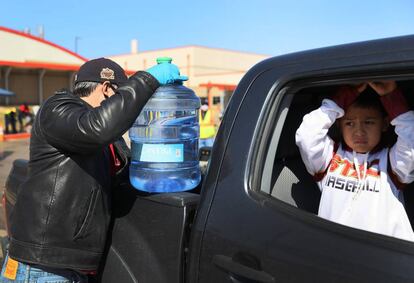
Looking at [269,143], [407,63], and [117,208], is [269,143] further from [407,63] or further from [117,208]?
[117,208]

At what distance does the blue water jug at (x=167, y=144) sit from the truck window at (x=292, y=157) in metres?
0.52

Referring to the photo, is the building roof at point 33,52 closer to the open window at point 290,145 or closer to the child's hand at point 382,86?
the open window at point 290,145

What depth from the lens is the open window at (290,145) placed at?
67.9 inches

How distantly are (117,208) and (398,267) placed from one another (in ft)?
4.33

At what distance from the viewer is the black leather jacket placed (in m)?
1.93

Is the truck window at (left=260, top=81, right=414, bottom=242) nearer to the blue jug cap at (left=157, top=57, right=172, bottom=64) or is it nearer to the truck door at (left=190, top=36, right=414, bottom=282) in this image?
the truck door at (left=190, top=36, right=414, bottom=282)

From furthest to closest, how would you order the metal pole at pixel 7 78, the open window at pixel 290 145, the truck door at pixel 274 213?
the metal pole at pixel 7 78 → the open window at pixel 290 145 → the truck door at pixel 274 213

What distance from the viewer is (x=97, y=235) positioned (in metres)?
2.00

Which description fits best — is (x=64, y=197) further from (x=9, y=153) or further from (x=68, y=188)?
(x=9, y=153)

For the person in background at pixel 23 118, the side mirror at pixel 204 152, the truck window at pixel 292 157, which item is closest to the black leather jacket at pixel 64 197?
the truck window at pixel 292 157

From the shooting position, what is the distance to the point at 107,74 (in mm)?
2182

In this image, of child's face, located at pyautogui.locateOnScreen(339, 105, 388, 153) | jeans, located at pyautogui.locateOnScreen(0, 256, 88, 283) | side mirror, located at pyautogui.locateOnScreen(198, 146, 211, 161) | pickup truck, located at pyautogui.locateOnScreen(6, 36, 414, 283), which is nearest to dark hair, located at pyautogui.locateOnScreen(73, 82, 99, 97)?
pickup truck, located at pyautogui.locateOnScreen(6, 36, 414, 283)

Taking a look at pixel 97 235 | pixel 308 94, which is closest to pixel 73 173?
pixel 97 235

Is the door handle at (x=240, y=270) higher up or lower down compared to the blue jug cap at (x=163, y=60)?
lower down
